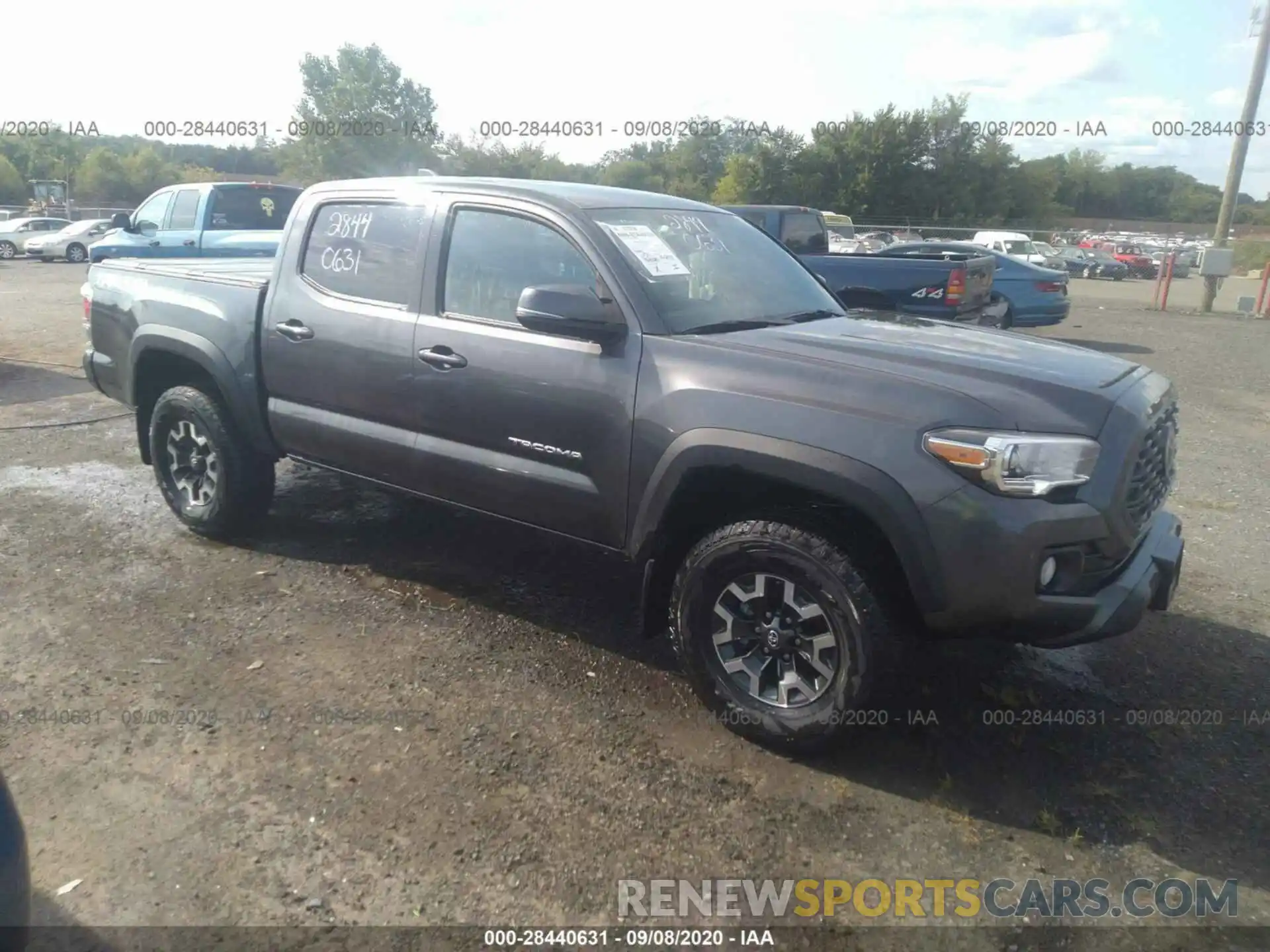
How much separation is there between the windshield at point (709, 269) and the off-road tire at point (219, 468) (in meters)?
2.34

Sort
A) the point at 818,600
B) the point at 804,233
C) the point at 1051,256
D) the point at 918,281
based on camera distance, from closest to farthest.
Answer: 1. the point at 818,600
2. the point at 918,281
3. the point at 804,233
4. the point at 1051,256

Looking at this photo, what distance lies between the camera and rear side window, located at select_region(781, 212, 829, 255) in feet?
42.9

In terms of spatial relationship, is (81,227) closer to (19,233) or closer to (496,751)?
(19,233)

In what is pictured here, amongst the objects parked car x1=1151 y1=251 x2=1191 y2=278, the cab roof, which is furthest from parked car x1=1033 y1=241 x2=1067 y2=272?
the cab roof

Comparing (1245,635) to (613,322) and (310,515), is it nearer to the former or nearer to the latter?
(613,322)

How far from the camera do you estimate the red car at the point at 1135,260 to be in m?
36.8

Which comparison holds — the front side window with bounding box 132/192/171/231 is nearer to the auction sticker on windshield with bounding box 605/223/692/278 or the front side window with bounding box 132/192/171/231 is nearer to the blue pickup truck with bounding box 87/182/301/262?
the blue pickup truck with bounding box 87/182/301/262

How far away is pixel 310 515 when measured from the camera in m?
5.70

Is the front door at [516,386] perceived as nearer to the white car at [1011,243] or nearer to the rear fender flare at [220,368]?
the rear fender flare at [220,368]

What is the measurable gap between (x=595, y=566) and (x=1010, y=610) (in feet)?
8.26

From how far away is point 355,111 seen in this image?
2516 inches

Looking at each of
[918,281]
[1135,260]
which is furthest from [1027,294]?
[1135,260]

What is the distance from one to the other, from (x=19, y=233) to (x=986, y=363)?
3226 cm

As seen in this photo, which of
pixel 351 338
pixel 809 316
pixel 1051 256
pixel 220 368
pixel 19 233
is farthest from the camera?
pixel 1051 256
